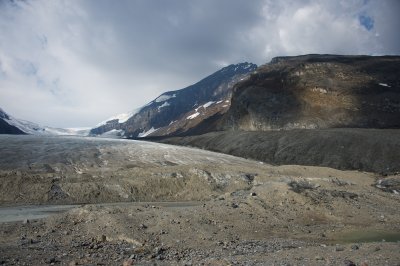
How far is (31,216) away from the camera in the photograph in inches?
1566

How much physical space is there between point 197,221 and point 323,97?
127 metres

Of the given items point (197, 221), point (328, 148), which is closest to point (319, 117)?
point (328, 148)

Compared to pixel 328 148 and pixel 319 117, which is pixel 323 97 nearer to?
pixel 319 117

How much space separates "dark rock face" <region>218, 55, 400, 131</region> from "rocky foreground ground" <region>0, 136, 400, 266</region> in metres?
68.6

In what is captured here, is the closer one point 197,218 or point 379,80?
point 197,218

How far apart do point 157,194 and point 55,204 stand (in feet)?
44.5

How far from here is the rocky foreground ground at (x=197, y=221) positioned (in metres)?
22.2

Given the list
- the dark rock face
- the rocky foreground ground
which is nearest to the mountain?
the dark rock face

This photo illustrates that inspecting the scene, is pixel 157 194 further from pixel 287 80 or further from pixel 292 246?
pixel 287 80

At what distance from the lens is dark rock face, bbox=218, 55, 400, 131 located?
13750cm

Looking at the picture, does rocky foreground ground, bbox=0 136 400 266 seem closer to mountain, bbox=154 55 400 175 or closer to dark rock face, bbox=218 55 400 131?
mountain, bbox=154 55 400 175

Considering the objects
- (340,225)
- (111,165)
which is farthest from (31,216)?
(111,165)

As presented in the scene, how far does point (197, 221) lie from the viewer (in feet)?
102

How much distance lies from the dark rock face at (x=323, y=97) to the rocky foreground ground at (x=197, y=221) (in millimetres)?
68601
